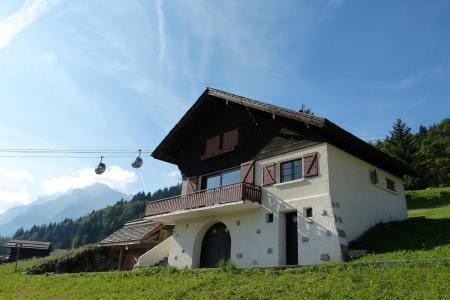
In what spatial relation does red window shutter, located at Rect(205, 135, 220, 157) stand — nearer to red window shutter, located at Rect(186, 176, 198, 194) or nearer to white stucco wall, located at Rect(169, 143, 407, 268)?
red window shutter, located at Rect(186, 176, 198, 194)

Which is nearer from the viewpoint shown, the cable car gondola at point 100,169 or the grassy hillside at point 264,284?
the grassy hillside at point 264,284

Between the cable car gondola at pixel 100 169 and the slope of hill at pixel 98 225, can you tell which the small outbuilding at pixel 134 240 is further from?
the slope of hill at pixel 98 225

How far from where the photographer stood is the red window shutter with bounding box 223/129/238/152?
2287 cm

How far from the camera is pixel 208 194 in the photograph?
849 inches

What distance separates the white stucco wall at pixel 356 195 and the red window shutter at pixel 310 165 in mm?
629

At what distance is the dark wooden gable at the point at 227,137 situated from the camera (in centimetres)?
2038

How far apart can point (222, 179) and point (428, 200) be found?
69.8ft

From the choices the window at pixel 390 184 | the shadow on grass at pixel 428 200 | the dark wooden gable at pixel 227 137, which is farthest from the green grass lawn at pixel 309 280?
→ the shadow on grass at pixel 428 200

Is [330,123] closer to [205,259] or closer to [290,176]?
[290,176]

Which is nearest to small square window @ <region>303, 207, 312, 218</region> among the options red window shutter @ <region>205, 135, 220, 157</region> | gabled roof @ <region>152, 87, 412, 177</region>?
gabled roof @ <region>152, 87, 412, 177</region>

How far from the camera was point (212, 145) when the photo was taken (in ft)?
79.7

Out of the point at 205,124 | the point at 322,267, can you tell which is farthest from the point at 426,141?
the point at 322,267

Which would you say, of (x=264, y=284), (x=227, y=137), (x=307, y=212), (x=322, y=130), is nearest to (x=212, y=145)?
(x=227, y=137)

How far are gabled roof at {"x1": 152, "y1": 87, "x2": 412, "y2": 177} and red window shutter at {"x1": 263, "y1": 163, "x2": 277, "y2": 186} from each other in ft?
8.48
